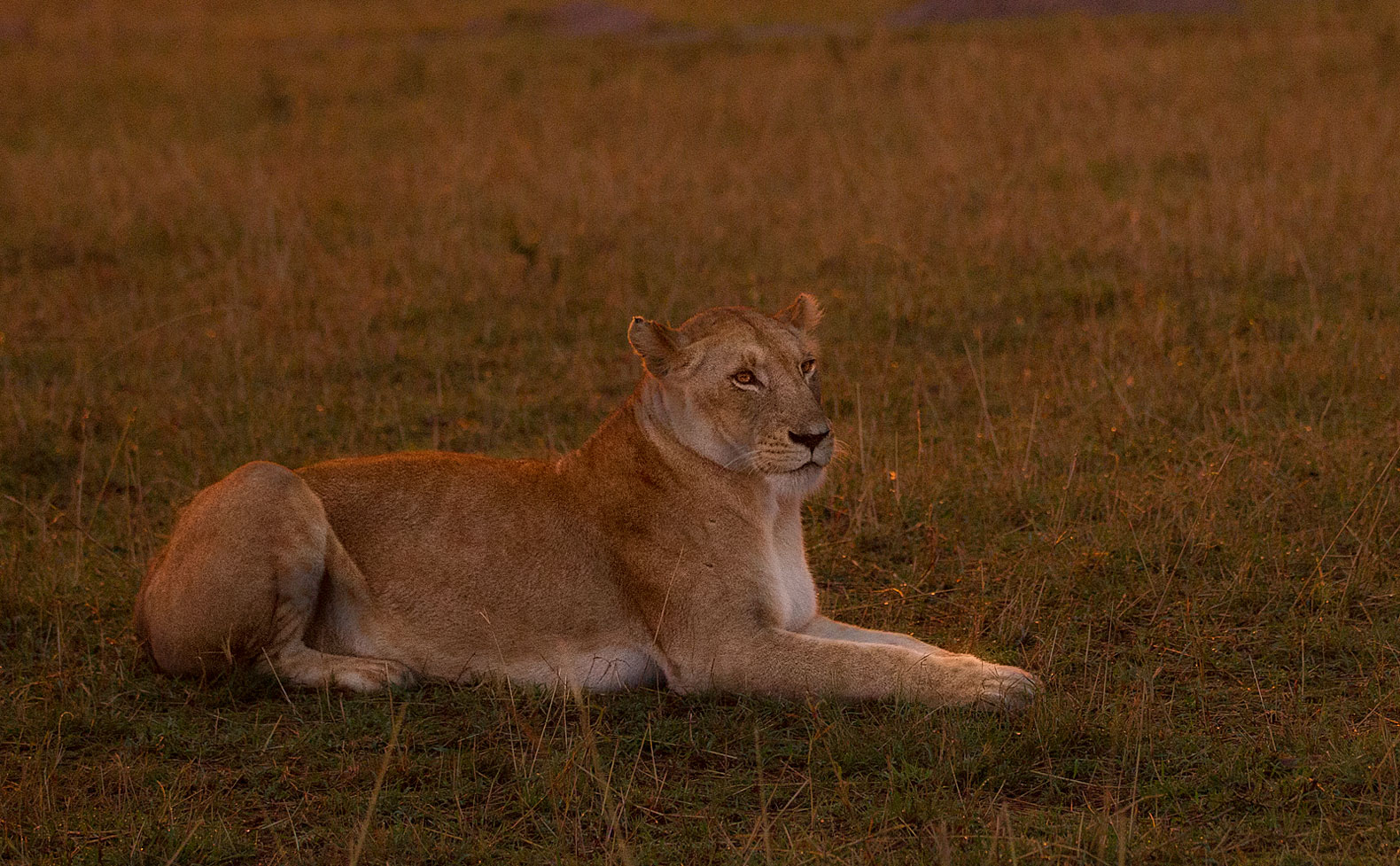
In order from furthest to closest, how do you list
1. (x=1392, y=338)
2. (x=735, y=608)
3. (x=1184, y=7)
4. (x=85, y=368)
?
(x=1184, y=7) < (x=85, y=368) < (x=1392, y=338) < (x=735, y=608)

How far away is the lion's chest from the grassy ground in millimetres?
368

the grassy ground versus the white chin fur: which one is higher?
the white chin fur

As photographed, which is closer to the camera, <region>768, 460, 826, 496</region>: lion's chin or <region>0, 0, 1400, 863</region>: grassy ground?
<region>0, 0, 1400, 863</region>: grassy ground

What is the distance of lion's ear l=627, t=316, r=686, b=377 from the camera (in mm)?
5023

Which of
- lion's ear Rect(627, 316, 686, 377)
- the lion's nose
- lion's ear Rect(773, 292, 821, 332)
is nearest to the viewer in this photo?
the lion's nose

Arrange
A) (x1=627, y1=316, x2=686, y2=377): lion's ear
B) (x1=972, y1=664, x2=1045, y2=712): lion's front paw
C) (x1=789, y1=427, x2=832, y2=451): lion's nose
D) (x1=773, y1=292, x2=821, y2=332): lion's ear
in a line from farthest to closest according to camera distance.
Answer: (x1=773, y1=292, x2=821, y2=332): lion's ear, (x1=627, y1=316, x2=686, y2=377): lion's ear, (x1=789, y1=427, x2=832, y2=451): lion's nose, (x1=972, y1=664, x2=1045, y2=712): lion's front paw

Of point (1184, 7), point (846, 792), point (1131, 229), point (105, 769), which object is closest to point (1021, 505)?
point (846, 792)

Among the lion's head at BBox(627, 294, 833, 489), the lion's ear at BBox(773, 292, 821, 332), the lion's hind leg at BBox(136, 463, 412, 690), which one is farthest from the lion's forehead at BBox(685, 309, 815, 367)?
the lion's hind leg at BBox(136, 463, 412, 690)

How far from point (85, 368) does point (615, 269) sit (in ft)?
10.6

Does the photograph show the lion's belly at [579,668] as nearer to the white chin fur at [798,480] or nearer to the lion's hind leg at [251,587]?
the lion's hind leg at [251,587]

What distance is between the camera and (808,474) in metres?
4.98

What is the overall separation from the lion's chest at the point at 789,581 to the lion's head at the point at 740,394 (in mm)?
267

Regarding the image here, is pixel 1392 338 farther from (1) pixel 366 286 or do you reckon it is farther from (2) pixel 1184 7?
(2) pixel 1184 7

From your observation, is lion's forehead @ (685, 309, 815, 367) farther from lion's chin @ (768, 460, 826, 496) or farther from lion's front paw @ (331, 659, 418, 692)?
lion's front paw @ (331, 659, 418, 692)
